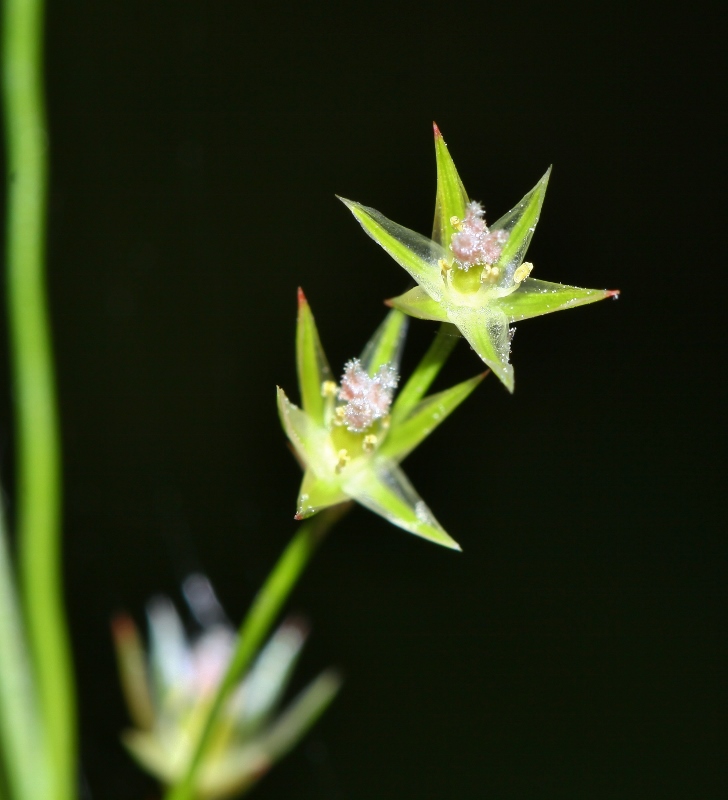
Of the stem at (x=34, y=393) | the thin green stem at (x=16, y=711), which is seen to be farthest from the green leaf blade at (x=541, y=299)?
the thin green stem at (x=16, y=711)

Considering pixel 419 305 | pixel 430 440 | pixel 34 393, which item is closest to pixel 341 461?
pixel 419 305

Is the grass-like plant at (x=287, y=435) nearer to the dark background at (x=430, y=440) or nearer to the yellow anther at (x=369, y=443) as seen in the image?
the yellow anther at (x=369, y=443)

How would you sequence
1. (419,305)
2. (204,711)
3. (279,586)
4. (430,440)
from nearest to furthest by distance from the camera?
(419,305), (279,586), (204,711), (430,440)

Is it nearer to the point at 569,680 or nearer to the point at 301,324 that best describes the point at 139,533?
the point at 569,680

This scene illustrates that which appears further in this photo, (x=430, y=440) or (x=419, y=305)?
(x=430, y=440)

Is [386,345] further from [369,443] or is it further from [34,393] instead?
[34,393]

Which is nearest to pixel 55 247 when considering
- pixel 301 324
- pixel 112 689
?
Result: pixel 112 689

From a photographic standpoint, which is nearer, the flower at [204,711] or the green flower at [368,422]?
the green flower at [368,422]
